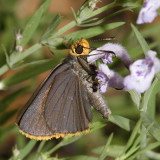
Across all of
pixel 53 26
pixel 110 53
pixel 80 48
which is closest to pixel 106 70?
pixel 110 53

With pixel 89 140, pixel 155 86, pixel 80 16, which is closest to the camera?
pixel 155 86

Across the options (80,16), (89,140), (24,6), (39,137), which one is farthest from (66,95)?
(24,6)

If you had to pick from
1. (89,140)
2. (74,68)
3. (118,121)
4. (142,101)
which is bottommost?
(89,140)

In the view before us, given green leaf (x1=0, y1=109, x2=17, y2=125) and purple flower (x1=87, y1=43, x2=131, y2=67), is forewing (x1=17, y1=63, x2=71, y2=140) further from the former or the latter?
green leaf (x1=0, y1=109, x2=17, y2=125)

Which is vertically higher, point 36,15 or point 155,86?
point 36,15

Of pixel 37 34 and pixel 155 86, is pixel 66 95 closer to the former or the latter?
pixel 155 86

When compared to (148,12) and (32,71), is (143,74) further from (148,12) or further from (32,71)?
(32,71)

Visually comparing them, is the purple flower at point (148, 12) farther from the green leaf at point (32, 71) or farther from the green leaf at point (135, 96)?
the green leaf at point (32, 71)
